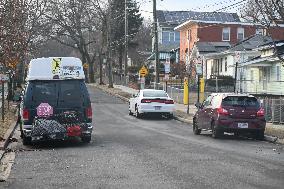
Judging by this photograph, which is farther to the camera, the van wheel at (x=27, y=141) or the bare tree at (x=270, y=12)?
the bare tree at (x=270, y=12)

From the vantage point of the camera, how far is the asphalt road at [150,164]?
10586 millimetres

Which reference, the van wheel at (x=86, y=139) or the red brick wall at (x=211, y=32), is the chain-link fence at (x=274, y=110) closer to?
the van wheel at (x=86, y=139)

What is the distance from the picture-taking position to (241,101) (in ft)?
67.2

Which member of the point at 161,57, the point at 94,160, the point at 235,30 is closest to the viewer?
the point at 94,160

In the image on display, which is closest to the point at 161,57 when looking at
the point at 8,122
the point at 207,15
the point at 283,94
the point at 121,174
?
the point at 207,15

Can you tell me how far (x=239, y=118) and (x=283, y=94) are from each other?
17448 millimetres

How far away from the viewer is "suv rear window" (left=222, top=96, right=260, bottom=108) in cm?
2041

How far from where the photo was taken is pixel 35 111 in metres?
17.0

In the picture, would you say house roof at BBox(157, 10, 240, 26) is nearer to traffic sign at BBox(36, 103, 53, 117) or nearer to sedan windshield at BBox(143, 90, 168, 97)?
sedan windshield at BBox(143, 90, 168, 97)

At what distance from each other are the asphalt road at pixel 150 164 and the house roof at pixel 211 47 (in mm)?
45699

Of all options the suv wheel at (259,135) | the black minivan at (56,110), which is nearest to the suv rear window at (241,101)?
the suv wheel at (259,135)

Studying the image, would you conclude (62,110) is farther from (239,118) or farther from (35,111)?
(239,118)

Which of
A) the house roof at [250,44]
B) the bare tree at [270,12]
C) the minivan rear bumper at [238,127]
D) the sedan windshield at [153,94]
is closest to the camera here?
the bare tree at [270,12]

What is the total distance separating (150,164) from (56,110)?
502cm
